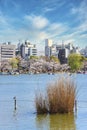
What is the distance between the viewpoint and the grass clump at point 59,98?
79.4 ft

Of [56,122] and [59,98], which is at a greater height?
[59,98]

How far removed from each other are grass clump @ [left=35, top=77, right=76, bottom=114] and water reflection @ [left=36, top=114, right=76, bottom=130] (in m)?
0.44

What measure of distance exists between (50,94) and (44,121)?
5.61 feet

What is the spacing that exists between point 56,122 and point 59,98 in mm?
1544

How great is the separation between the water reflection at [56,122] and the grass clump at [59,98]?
44 cm

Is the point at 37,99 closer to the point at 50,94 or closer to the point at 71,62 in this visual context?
the point at 50,94

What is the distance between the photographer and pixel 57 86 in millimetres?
→ 24375

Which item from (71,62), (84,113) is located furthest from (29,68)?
(84,113)

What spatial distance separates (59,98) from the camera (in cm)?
2408

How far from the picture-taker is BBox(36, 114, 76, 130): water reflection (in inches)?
842

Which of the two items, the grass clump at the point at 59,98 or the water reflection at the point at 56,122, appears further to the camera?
the grass clump at the point at 59,98

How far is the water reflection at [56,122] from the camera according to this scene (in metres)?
21.4

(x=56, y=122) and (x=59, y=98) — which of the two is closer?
(x=56, y=122)

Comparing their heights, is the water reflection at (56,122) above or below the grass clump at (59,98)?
below
